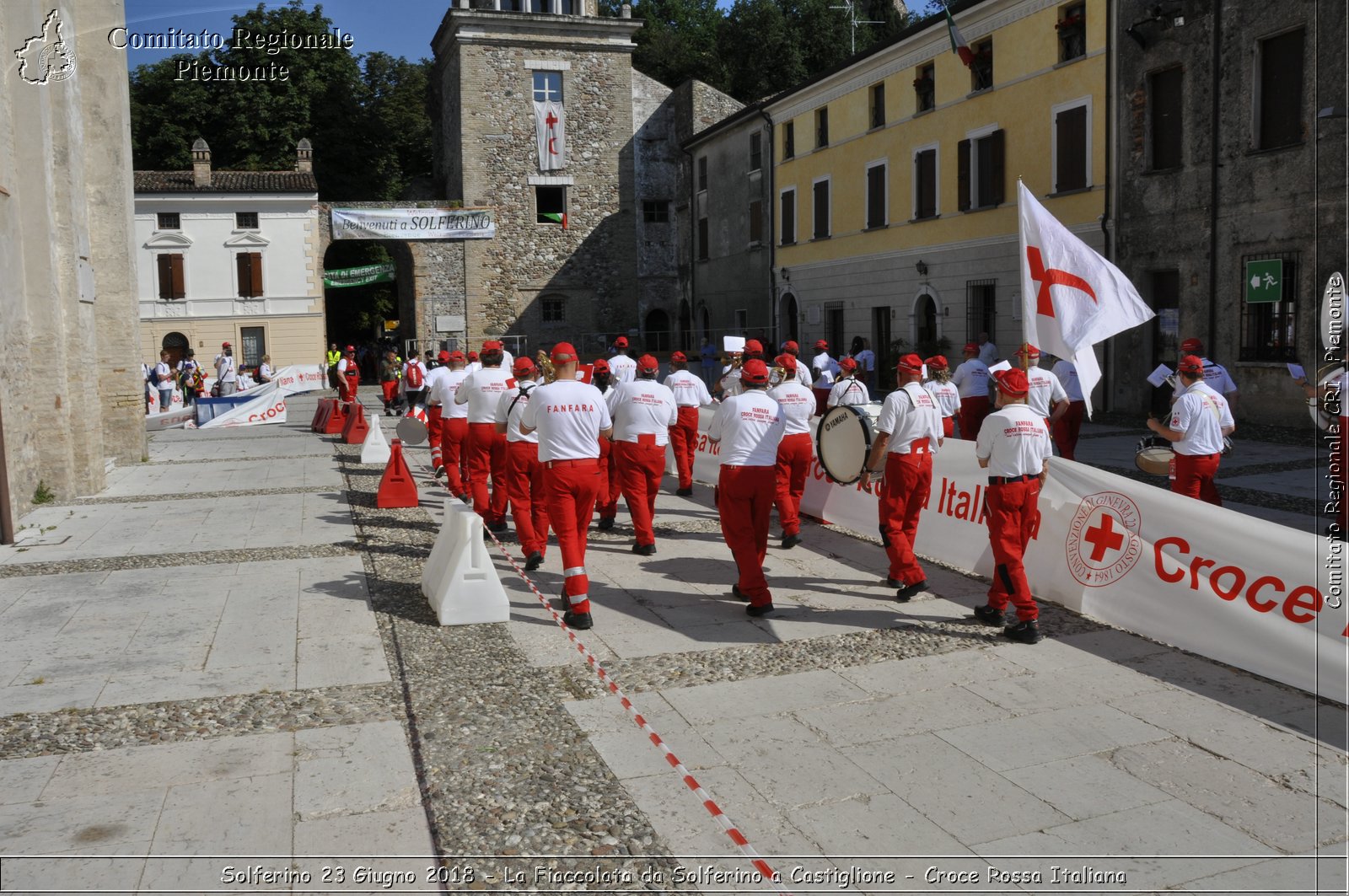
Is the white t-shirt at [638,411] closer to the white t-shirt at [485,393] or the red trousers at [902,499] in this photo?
the white t-shirt at [485,393]

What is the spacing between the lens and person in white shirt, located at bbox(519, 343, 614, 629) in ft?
25.4

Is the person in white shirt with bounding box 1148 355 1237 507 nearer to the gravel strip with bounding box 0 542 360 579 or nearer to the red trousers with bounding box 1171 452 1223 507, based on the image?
the red trousers with bounding box 1171 452 1223 507

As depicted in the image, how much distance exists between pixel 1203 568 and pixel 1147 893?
339 cm

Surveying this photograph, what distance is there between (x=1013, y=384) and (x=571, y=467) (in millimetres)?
3109

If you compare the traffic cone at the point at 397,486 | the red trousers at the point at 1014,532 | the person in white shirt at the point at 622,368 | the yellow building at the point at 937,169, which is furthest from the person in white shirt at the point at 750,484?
the yellow building at the point at 937,169

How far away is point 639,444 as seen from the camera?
33.4ft

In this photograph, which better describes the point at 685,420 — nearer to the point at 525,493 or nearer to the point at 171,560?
the point at 525,493

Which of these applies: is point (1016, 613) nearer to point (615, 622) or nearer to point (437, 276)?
point (615, 622)

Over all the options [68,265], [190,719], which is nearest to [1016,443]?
[190,719]

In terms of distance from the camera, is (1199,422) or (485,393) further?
(485,393)

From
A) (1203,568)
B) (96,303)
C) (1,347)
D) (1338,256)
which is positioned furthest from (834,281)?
(1203,568)

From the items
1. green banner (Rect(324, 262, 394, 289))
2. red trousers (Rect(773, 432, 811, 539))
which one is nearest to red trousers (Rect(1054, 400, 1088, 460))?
red trousers (Rect(773, 432, 811, 539))

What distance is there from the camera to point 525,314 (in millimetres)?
46375

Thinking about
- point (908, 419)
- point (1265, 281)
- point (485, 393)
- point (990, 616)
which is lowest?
point (990, 616)
